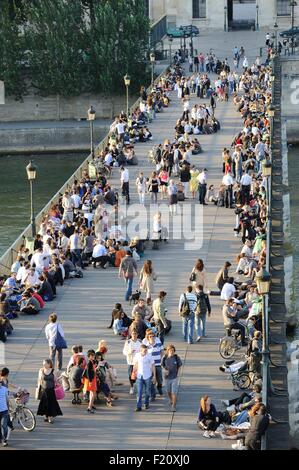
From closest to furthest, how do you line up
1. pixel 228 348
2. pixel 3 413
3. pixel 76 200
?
pixel 3 413
pixel 228 348
pixel 76 200

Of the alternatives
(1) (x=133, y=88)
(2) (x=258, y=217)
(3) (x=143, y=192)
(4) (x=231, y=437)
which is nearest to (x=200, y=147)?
(3) (x=143, y=192)

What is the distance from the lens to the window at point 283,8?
4109 inches

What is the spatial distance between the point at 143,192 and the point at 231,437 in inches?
863

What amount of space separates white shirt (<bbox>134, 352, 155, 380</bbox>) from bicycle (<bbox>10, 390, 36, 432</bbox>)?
221cm

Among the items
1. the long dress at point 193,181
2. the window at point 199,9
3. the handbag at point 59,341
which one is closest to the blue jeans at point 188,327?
the handbag at point 59,341

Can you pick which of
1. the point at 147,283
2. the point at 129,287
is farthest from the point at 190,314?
the point at 129,287

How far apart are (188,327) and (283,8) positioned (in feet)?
233

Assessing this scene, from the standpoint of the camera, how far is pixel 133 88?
85125 mm

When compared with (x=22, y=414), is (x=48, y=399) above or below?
above

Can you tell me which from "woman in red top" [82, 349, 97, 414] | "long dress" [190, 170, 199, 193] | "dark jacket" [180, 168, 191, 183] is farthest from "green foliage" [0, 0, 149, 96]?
"woman in red top" [82, 349, 97, 414]

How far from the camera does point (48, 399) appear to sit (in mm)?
30938

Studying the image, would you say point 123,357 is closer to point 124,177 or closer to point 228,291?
point 228,291

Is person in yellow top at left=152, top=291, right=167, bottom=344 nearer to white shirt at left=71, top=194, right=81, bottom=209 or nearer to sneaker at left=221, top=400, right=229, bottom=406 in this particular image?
sneaker at left=221, top=400, right=229, bottom=406
